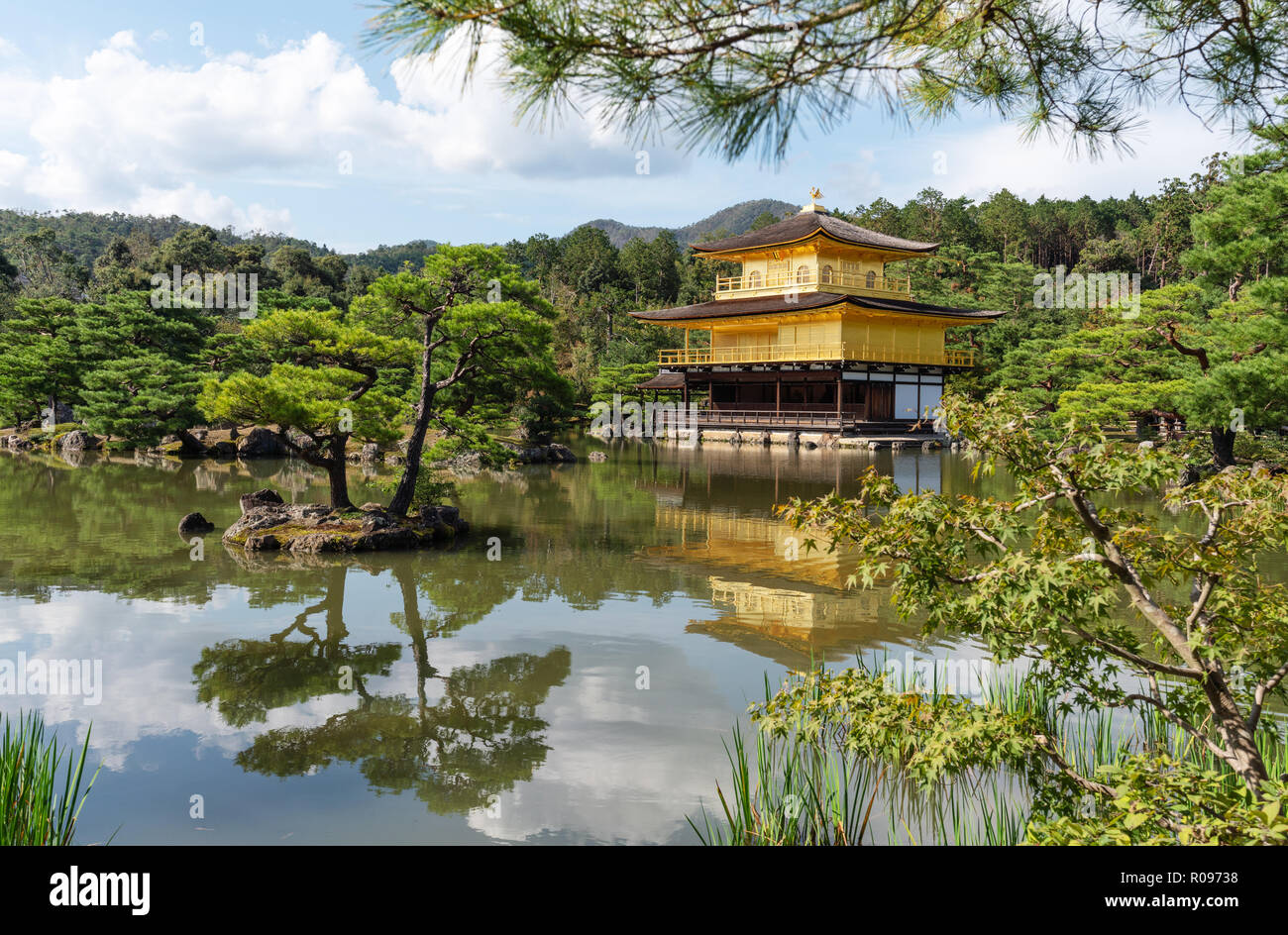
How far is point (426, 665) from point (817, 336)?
27742 mm

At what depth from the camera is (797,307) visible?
102 ft

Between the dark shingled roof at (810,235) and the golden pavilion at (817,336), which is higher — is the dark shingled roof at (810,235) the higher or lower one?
the higher one

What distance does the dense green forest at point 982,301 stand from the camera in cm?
1377

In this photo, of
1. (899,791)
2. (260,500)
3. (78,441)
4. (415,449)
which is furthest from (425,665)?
(78,441)

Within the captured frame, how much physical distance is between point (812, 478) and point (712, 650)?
43.3 ft

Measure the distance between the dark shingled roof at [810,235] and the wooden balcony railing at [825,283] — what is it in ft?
4.89

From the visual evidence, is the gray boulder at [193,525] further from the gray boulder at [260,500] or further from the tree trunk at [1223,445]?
the tree trunk at [1223,445]

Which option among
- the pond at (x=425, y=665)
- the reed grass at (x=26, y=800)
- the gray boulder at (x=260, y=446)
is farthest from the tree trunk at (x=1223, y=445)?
the gray boulder at (x=260, y=446)

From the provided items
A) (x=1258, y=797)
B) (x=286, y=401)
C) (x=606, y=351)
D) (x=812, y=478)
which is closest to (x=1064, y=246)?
(x=606, y=351)

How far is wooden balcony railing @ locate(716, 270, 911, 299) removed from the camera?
33.9 metres

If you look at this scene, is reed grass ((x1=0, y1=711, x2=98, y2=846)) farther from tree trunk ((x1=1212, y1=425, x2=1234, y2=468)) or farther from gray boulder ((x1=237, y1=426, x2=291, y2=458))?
gray boulder ((x1=237, y1=426, x2=291, y2=458))

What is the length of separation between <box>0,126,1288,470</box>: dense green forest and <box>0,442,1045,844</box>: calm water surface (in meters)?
3.58
